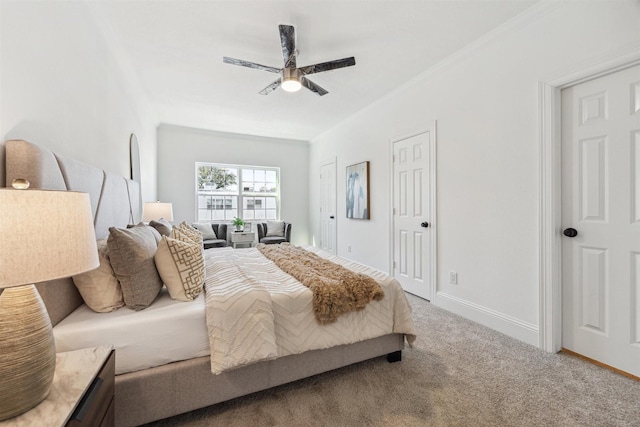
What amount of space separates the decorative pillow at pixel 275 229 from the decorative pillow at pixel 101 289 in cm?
414

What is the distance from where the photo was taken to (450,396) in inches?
62.8

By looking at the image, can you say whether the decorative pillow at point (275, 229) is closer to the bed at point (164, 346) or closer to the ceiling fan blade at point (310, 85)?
the ceiling fan blade at point (310, 85)

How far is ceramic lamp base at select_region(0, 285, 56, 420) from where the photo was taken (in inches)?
28.6

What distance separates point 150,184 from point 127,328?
12.4ft

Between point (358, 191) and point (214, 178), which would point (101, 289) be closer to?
point (358, 191)

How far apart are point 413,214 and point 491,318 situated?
4.50 ft

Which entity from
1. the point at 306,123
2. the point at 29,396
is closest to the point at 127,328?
the point at 29,396

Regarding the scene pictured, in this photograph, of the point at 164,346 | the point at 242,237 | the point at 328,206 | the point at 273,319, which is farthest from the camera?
the point at 328,206

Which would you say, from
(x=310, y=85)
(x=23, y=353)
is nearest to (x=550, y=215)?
(x=310, y=85)

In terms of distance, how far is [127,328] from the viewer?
50.8 inches

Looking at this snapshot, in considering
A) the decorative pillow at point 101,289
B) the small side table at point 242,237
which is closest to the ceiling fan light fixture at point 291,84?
→ the decorative pillow at point 101,289

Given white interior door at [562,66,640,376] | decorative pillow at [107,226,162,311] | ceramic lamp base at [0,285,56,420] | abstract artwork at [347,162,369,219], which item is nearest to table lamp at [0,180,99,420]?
ceramic lamp base at [0,285,56,420]

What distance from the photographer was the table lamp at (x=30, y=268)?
69 cm

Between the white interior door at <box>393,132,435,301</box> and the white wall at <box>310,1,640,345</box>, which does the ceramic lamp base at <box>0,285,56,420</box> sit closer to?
the white wall at <box>310,1,640,345</box>
